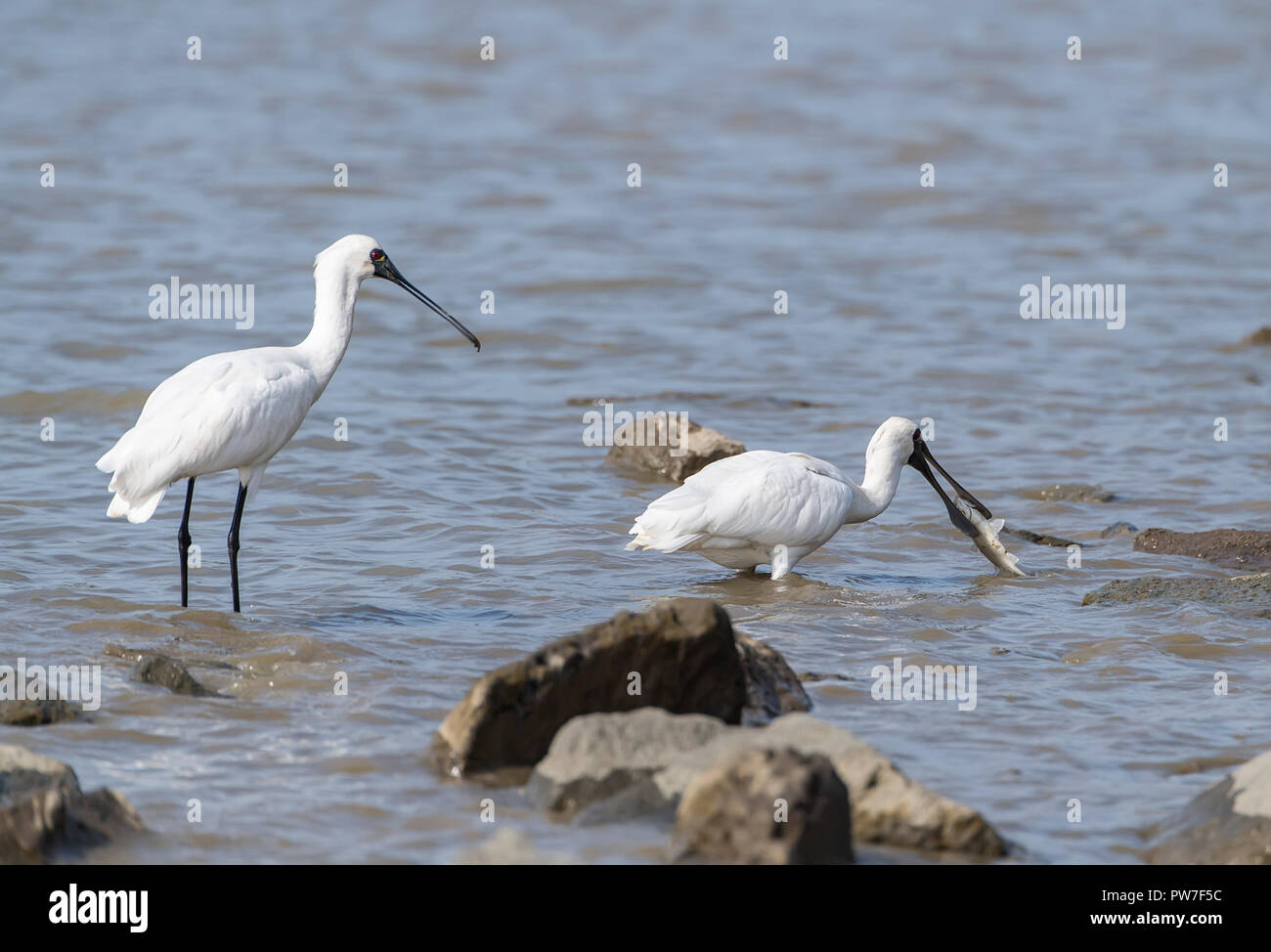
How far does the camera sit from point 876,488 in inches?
384

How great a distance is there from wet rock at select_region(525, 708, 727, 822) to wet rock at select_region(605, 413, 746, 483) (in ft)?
17.8

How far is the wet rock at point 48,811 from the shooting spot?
501cm

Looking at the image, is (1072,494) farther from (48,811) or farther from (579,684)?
(48,811)

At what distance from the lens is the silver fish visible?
9.39 m

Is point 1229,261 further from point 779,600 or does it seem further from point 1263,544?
point 779,600

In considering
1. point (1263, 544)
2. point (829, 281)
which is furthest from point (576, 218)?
point (1263, 544)

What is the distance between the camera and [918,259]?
60.8 ft

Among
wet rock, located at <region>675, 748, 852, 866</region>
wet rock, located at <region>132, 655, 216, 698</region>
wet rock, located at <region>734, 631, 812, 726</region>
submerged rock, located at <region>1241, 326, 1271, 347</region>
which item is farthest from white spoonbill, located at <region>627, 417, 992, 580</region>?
submerged rock, located at <region>1241, 326, 1271, 347</region>

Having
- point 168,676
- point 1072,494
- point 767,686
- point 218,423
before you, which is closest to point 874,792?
point 767,686

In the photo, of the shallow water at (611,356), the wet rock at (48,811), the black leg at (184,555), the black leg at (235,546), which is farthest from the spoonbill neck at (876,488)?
the wet rock at (48,811)

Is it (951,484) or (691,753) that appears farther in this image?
(951,484)

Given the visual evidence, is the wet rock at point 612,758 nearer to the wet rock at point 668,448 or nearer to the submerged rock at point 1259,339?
the wet rock at point 668,448

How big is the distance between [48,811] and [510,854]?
53.1 inches

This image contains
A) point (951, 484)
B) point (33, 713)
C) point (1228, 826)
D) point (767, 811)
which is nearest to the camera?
point (767, 811)
